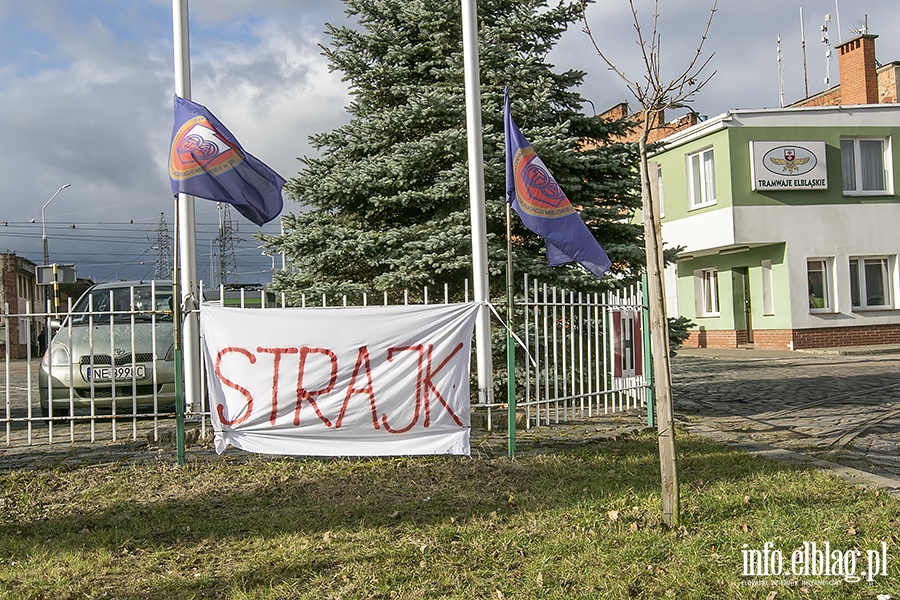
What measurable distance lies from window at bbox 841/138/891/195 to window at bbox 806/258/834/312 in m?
2.34

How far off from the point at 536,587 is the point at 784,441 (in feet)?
16.3

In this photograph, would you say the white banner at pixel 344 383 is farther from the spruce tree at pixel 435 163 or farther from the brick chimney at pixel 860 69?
the brick chimney at pixel 860 69

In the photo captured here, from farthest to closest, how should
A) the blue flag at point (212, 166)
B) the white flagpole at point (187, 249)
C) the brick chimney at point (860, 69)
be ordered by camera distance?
the brick chimney at point (860, 69)
the white flagpole at point (187, 249)
the blue flag at point (212, 166)

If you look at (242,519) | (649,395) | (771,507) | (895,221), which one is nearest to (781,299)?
(895,221)

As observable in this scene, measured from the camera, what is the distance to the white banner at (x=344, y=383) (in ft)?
23.5

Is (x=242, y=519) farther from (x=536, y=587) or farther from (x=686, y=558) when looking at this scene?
(x=686, y=558)

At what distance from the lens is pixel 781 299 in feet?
78.1

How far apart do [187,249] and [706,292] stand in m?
22.6

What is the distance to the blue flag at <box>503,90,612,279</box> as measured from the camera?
8000mm

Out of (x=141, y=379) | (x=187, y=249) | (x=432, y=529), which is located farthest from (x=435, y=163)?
(x=432, y=529)

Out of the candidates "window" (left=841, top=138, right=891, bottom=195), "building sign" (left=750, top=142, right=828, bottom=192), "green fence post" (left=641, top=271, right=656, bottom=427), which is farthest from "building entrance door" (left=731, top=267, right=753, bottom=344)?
"green fence post" (left=641, top=271, right=656, bottom=427)

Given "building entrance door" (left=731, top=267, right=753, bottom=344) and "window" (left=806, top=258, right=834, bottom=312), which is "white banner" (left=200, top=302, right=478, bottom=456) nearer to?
"window" (left=806, top=258, right=834, bottom=312)

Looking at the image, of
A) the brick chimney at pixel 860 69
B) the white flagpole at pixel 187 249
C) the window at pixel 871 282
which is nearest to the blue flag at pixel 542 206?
the white flagpole at pixel 187 249

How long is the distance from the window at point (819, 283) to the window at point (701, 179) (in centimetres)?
353
